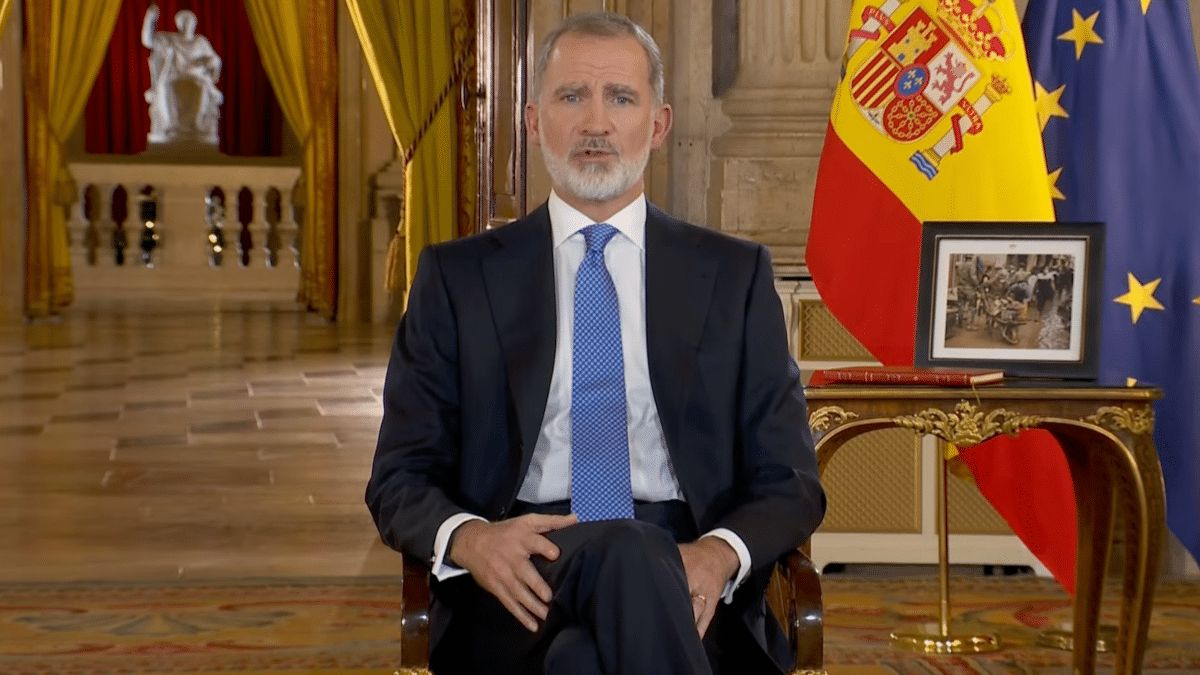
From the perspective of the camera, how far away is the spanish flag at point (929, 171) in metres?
3.59

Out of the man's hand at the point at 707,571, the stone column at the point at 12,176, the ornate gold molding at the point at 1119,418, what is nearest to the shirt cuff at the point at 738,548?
the man's hand at the point at 707,571

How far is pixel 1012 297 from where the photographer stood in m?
3.10

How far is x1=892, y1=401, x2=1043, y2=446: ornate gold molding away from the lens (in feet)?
9.68

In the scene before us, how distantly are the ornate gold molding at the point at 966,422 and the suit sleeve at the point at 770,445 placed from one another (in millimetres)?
755

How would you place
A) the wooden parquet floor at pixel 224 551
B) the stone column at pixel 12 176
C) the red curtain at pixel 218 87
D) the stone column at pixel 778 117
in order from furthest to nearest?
the red curtain at pixel 218 87 → the stone column at pixel 12 176 → the stone column at pixel 778 117 → the wooden parquet floor at pixel 224 551

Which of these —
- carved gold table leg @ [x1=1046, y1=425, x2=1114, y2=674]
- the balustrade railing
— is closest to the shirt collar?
carved gold table leg @ [x1=1046, y1=425, x2=1114, y2=674]

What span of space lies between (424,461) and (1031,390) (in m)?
1.25

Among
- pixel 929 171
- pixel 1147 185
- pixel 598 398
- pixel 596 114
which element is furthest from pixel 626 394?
pixel 1147 185

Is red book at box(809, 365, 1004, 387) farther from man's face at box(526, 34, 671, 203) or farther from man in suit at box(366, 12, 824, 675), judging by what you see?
man's face at box(526, 34, 671, 203)

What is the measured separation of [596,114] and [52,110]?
39.8ft

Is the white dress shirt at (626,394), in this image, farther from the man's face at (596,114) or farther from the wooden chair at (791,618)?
the wooden chair at (791,618)

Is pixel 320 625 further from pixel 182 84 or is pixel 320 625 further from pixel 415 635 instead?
pixel 182 84

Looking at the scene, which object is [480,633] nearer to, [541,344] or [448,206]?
[541,344]

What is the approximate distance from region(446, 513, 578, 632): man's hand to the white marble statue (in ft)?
52.0
